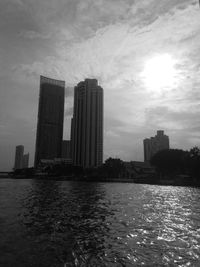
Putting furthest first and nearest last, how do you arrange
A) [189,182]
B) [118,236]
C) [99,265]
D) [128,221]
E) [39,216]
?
[189,182] < [39,216] < [128,221] < [118,236] < [99,265]

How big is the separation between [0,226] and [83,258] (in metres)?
12.4

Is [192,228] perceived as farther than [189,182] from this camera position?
No

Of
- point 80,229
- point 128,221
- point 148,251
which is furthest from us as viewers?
point 128,221

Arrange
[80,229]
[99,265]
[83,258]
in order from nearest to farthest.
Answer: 1. [99,265]
2. [83,258]
3. [80,229]

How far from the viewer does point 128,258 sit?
1677cm

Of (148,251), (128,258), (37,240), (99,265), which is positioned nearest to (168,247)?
(148,251)

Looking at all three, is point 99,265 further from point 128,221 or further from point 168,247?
point 128,221

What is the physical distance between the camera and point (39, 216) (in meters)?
32.0

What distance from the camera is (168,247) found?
19375mm

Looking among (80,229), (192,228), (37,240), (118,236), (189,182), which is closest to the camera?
(37,240)

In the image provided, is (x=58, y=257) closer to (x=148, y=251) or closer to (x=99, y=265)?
(x=99, y=265)

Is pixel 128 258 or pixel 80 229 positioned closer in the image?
pixel 128 258

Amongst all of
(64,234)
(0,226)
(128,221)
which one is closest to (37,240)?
(64,234)

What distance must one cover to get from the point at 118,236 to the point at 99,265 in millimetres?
7127
